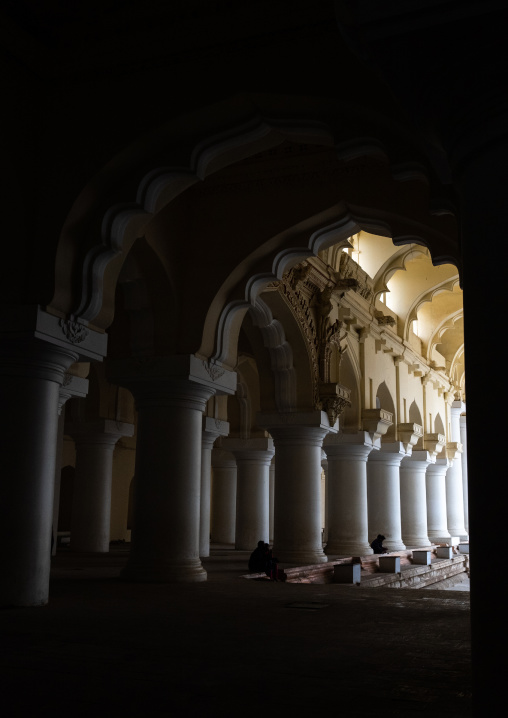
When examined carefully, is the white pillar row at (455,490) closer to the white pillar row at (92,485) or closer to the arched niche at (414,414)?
the arched niche at (414,414)

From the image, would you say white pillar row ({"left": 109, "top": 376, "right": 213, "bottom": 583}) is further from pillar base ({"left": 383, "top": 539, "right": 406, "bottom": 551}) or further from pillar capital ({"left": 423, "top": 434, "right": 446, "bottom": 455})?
pillar capital ({"left": 423, "top": 434, "right": 446, "bottom": 455})

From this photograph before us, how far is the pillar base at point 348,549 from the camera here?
16.5m

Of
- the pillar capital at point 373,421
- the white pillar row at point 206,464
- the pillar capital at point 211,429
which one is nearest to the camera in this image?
the white pillar row at point 206,464

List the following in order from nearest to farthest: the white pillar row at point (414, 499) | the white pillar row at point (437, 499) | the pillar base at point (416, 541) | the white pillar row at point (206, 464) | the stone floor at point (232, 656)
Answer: the stone floor at point (232, 656) < the white pillar row at point (206, 464) < the pillar base at point (416, 541) < the white pillar row at point (414, 499) < the white pillar row at point (437, 499)

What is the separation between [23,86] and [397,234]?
453 cm

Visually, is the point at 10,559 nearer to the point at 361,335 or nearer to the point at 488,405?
the point at 488,405

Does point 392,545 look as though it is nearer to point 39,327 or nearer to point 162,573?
point 162,573

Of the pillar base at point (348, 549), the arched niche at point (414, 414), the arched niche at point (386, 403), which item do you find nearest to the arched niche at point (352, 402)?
the arched niche at point (386, 403)

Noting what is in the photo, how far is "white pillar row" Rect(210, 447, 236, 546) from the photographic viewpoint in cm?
2256

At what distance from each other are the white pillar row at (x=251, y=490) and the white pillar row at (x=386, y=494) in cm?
300

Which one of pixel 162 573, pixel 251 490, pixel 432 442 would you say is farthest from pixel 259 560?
pixel 432 442

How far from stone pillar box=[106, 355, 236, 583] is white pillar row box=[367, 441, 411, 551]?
34.4 ft

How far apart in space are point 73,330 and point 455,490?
81.7ft

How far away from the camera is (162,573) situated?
9.51 meters
